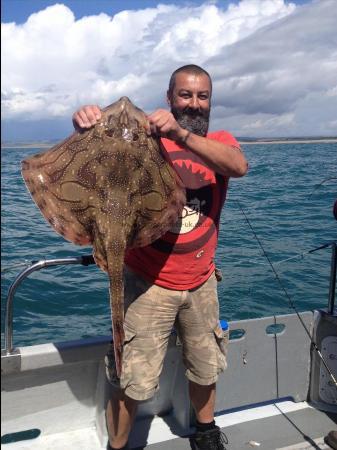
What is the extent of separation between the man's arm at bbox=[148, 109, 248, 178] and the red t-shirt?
0.79ft

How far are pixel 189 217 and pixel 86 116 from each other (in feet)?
3.12

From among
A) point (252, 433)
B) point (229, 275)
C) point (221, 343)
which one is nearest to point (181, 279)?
point (221, 343)

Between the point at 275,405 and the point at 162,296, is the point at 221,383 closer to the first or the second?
the point at 275,405

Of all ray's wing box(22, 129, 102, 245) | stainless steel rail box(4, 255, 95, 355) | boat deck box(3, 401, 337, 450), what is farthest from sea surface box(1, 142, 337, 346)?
ray's wing box(22, 129, 102, 245)

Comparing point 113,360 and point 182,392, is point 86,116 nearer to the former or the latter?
point 113,360

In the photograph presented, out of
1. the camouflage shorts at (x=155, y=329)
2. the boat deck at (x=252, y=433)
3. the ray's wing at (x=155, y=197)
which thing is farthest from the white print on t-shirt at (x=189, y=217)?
the boat deck at (x=252, y=433)

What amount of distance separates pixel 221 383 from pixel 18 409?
167 centimetres

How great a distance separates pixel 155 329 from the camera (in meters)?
2.98

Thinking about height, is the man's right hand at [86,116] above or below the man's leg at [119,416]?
above

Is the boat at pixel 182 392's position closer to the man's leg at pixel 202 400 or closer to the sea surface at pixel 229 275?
the man's leg at pixel 202 400

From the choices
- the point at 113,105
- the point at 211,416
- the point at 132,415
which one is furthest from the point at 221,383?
the point at 113,105

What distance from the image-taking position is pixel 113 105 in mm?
2592

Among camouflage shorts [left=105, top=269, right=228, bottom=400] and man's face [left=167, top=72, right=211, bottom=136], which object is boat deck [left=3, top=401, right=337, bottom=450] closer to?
camouflage shorts [left=105, top=269, right=228, bottom=400]

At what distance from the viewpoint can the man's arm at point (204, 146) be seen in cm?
250
